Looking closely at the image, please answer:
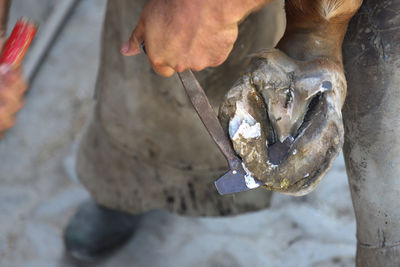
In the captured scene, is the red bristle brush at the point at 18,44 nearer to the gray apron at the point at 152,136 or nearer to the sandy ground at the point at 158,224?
the gray apron at the point at 152,136

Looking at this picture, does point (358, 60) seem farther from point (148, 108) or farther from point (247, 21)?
point (148, 108)

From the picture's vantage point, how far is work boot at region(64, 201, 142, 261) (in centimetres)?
146

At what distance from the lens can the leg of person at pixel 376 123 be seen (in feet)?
2.55

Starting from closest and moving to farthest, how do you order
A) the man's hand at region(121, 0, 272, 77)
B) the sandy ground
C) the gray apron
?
the man's hand at region(121, 0, 272, 77)
the gray apron
the sandy ground

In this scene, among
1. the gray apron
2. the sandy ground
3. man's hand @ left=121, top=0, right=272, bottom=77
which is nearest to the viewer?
man's hand @ left=121, top=0, right=272, bottom=77

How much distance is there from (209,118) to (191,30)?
130mm

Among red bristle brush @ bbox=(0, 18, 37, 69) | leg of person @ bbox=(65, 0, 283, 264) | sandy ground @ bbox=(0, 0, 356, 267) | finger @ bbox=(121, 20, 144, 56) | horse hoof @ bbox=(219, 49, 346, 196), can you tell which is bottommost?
sandy ground @ bbox=(0, 0, 356, 267)

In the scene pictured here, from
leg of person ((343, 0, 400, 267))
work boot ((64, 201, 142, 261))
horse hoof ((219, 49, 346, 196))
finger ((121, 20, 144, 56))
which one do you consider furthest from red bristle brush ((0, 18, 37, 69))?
work boot ((64, 201, 142, 261))

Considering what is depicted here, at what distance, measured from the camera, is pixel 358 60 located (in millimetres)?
813

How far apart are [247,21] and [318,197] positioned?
0.69 metres

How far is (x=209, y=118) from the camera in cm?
77

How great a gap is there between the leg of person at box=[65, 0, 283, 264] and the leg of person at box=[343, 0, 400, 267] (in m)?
0.30

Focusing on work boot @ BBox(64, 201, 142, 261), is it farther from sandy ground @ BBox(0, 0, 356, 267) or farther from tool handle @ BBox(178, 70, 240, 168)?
tool handle @ BBox(178, 70, 240, 168)

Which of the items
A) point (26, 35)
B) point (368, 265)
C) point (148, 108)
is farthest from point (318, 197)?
point (26, 35)
